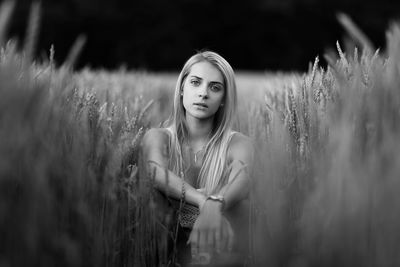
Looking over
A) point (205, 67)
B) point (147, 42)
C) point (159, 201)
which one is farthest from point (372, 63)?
point (147, 42)

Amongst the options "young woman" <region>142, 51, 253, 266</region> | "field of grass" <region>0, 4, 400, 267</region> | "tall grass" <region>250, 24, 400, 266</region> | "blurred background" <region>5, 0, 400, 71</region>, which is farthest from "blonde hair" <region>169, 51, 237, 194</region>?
"blurred background" <region>5, 0, 400, 71</region>

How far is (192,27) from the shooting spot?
1591cm

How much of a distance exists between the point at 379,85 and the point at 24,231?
949 millimetres

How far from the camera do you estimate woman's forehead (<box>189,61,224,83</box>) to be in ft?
6.71

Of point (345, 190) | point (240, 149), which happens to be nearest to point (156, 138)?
point (240, 149)

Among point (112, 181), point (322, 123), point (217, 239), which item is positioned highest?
point (322, 123)

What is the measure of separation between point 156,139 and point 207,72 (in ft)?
1.08

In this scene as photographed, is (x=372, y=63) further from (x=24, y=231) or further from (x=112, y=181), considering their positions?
(x=24, y=231)

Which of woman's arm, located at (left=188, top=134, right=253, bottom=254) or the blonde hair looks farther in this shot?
the blonde hair

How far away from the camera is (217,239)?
1.49 m

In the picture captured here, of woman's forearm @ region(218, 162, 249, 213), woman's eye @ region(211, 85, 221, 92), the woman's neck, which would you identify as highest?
woman's eye @ region(211, 85, 221, 92)

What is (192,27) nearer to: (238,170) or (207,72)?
(207,72)

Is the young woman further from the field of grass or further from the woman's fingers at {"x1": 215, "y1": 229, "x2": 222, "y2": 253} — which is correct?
the woman's fingers at {"x1": 215, "y1": 229, "x2": 222, "y2": 253}

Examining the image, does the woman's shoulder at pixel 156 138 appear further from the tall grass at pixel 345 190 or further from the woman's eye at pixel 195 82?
the tall grass at pixel 345 190
